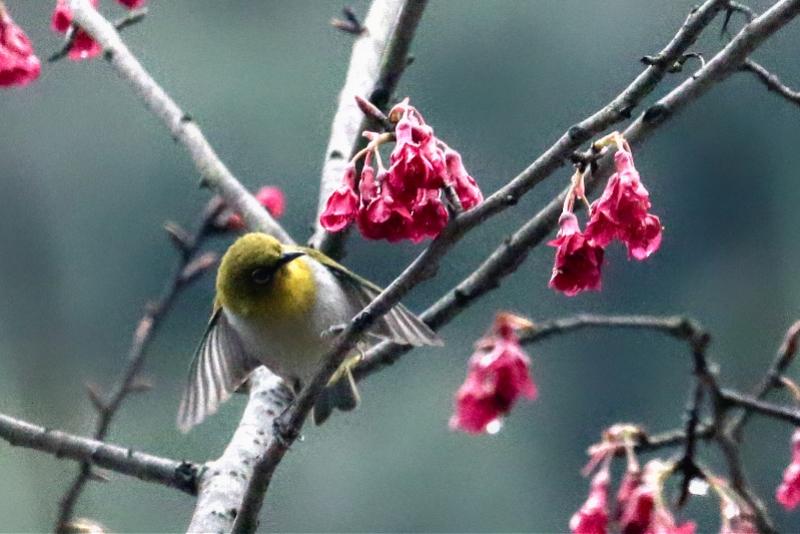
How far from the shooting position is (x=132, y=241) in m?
6.60

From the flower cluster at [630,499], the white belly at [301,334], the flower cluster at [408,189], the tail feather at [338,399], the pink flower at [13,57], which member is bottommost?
the flower cluster at [630,499]

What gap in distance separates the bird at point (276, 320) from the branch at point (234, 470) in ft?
0.36

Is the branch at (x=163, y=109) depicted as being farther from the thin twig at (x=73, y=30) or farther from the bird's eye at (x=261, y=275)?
the bird's eye at (x=261, y=275)

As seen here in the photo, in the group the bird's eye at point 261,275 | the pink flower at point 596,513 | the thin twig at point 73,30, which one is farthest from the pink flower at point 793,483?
the thin twig at point 73,30

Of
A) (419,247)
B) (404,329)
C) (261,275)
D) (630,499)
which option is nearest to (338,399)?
(261,275)

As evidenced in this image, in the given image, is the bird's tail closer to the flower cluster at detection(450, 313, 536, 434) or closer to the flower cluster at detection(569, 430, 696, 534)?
the flower cluster at detection(450, 313, 536, 434)

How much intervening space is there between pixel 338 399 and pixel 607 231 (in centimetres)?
98

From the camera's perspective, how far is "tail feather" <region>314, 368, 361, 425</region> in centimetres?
240

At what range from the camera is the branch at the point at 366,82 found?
6.99ft

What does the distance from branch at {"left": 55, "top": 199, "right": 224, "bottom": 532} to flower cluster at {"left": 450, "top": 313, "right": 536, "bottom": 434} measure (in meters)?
0.63

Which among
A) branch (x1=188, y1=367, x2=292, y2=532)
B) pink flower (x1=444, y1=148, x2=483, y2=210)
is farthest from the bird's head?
pink flower (x1=444, y1=148, x2=483, y2=210)

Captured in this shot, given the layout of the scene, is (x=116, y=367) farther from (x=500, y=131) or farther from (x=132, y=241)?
(x=500, y=131)

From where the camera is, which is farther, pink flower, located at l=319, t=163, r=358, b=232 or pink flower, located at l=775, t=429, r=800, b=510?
pink flower, located at l=775, t=429, r=800, b=510

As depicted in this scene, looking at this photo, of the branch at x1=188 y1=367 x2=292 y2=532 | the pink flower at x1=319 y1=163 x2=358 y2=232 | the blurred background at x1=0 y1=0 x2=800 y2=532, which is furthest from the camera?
the blurred background at x1=0 y1=0 x2=800 y2=532
